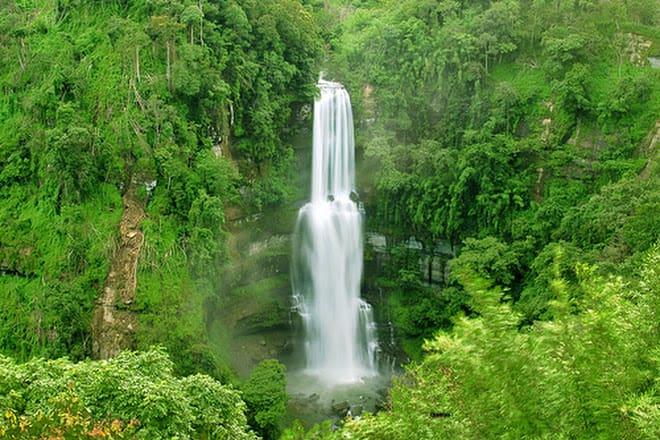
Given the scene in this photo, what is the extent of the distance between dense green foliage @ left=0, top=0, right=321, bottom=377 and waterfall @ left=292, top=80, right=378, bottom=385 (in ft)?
5.59

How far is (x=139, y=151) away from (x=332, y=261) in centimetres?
856

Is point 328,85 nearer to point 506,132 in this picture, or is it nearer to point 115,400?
point 506,132

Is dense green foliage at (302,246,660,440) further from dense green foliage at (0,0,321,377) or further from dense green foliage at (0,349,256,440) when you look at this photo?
dense green foliage at (0,0,321,377)

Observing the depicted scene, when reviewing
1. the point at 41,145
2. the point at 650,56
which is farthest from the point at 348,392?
the point at 650,56

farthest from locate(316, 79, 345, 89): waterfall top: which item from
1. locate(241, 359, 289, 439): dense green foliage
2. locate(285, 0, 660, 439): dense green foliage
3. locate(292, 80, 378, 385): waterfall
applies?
locate(241, 359, 289, 439): dense green foliage

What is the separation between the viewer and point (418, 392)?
6.88 metres

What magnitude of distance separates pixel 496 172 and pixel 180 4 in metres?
12.9

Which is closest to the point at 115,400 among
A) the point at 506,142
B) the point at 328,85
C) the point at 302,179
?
the point at 302,179

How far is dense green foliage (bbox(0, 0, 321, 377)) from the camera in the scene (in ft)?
60.0

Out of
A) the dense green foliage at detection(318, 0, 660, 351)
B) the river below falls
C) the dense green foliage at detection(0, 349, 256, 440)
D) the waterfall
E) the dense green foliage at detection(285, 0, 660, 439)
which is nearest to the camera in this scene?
the dense green foliage at detection(0, 349, 256, 440)

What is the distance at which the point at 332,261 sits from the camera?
23578 mm

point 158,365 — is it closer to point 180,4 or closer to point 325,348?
point 325,348

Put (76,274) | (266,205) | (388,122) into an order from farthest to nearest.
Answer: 1. (388,122)
2. (266,205)
3. (76,274)

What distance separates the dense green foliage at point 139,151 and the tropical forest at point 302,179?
8cm
